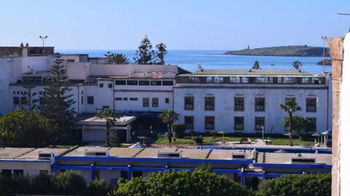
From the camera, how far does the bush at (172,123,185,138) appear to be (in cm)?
4381

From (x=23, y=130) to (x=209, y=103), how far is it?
14.4 meters

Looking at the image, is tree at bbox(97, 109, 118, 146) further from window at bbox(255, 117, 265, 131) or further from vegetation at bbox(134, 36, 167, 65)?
vegetation at bbox(134, 36, 167, 65)

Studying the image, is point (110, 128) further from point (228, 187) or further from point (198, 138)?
point (228, 187)

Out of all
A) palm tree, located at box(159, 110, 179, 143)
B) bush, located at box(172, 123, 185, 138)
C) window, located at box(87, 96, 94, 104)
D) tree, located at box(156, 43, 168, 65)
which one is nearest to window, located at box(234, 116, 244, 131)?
bush, located at box(172, 123, 185, 138)

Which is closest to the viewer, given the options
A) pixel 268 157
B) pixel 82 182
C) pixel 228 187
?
pixel 228 187

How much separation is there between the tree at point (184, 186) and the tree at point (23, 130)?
1527 cm

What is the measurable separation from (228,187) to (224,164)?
6.51m

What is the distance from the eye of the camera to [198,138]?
4178 centimetres

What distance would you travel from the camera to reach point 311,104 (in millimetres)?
45000

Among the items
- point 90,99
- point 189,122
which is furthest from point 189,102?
point 90,99

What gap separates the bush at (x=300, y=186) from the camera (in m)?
22.0

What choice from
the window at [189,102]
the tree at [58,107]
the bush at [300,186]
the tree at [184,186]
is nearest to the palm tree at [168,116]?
the window at [189,102]

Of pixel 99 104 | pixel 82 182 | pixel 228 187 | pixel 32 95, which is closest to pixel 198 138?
pixel 99 104

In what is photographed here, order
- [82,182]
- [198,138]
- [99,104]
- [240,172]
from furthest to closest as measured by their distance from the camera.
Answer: [99,104], [198,138], [240,172], [82,182]
